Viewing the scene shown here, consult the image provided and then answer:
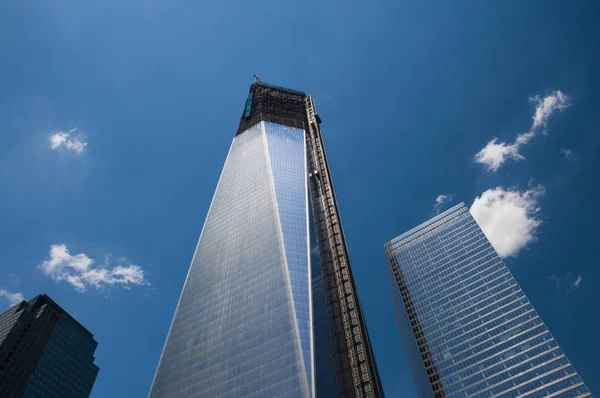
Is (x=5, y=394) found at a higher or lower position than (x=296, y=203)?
lower

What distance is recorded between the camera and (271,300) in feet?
237

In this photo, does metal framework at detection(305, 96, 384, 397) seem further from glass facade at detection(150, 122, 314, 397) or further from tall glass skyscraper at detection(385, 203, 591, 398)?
tall glass skyscraper at detection(385, 203, 591, 398)

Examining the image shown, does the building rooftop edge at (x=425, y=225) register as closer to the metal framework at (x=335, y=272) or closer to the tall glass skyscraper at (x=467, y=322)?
the tall glass skyscraper at (x=467, y=322)

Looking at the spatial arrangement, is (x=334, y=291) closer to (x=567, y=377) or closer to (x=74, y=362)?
(x=567, y=377)

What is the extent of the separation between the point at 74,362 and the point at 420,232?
12613 cm

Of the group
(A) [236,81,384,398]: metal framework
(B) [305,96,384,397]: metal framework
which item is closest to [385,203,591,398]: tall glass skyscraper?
(A) [236,81,384,398]: metal framework

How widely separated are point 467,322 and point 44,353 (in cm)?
12382

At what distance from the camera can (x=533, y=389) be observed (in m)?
107

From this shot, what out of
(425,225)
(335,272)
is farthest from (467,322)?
(335,272)

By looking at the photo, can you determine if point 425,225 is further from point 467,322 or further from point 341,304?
point 341,304

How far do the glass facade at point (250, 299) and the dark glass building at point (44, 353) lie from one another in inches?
2536

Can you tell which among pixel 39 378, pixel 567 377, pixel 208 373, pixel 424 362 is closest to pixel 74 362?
pixel 39 378

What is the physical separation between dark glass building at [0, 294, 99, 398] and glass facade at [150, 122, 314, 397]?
64410 mm

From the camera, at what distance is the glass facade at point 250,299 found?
207 ft
